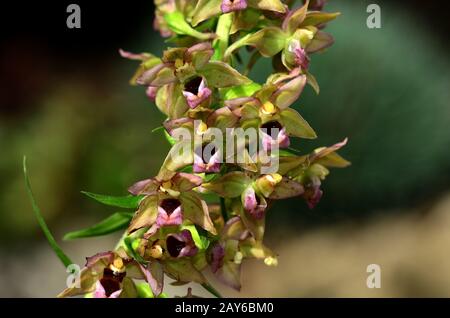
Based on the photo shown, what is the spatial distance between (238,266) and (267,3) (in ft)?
1.78

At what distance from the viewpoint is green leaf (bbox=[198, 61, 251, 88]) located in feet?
3.89

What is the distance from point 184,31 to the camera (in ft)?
4.25

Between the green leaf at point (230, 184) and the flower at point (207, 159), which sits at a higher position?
the flower at point (207, 159)

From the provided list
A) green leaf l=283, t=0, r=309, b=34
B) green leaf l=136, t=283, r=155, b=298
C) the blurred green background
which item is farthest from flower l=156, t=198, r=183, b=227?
the blurred green background

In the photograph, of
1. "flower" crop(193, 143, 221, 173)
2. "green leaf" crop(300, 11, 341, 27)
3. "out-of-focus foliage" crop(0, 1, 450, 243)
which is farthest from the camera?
"out-of-focus foliage" crop(0, 1, 450, 243)

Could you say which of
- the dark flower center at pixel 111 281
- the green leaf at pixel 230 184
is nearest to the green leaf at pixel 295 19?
the green leaf at pixel 230 184

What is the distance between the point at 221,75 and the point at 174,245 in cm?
33

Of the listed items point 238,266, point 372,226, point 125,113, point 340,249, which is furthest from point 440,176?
point 238,266

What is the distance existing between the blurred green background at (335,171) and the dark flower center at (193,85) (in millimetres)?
2439

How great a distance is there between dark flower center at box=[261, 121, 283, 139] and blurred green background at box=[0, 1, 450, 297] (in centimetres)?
246

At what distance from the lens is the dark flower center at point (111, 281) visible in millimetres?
1205

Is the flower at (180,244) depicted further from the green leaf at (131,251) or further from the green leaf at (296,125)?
the green leaf at (296,125)

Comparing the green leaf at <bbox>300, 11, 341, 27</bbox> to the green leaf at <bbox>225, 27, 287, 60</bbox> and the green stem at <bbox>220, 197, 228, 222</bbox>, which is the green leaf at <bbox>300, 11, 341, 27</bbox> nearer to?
the green leaf at <bbox>225, 27, 287, 60</bbox>

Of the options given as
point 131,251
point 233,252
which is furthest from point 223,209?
point 131,251
